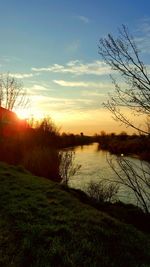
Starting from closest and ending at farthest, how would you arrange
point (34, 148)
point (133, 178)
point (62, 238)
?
point (62, 238) → point (133, 178) → point (34, 148)

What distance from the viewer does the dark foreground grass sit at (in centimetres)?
592

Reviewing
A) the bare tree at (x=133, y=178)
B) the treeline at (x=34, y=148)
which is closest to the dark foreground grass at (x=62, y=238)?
the bare tree at (x=133, y=178)

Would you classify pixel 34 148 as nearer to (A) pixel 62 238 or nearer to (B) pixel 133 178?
(B) pixel 133 178

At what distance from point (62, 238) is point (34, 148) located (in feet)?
68.0

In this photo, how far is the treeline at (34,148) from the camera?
76.1 feet

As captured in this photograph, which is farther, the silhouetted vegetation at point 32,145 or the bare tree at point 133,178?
the silhouetted vegetation at point 32,145

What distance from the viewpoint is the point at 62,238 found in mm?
6848

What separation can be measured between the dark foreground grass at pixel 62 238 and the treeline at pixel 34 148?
1264 centimetres

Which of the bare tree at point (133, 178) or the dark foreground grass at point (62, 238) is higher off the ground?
the bare tree at point (133, 178)

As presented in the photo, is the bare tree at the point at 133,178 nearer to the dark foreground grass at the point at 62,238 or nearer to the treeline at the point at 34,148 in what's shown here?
the dark foreground grass at the point at 62,238

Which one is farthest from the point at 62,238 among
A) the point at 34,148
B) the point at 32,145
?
the point at 32,145

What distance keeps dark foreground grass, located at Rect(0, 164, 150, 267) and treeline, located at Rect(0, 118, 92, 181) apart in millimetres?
12636

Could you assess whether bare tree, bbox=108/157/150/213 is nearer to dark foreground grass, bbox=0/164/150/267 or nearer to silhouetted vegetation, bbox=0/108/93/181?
dark foreground grass, bbox=0/164/150/267

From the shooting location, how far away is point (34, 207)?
949 centimetres
